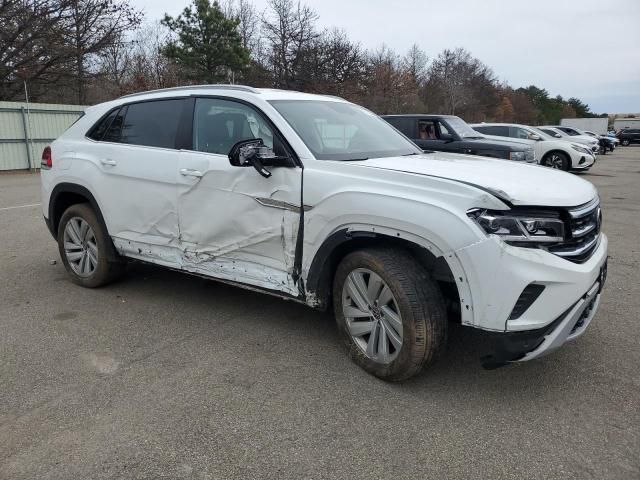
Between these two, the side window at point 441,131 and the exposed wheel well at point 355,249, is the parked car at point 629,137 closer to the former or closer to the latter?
the side window at point 441,131

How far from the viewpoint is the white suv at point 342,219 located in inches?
107

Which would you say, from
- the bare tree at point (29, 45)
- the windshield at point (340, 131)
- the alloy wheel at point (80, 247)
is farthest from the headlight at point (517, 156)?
the bare tree at point (29, 45)

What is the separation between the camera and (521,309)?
2.68m

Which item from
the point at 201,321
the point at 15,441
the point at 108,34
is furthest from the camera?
the point at 108,34

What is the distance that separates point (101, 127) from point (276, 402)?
3235 mm

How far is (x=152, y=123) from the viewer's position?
175 inches

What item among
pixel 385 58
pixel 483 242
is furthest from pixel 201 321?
pixel 385 58

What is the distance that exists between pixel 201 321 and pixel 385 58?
53.1 metres

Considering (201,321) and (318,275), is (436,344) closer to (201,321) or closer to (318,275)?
(318,275)

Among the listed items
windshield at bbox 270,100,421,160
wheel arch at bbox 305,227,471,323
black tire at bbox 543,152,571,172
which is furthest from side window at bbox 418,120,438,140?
wheel arch at bbox 305,227,471,323

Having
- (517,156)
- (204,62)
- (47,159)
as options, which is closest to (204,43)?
(204,62)

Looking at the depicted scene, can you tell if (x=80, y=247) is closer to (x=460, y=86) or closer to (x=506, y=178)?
(x=506, y=178)

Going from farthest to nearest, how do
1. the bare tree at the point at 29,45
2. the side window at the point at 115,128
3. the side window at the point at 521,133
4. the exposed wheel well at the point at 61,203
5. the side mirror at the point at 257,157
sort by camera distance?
the bare tree at the point at 29,45 < the side window at the point at 521,133 < the exposed wheel well at the point at 61,203 < the side window at the point at 115,128 < the side mirror at the point at 257,157

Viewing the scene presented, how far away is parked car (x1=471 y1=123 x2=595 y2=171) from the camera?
1694 centimetres
